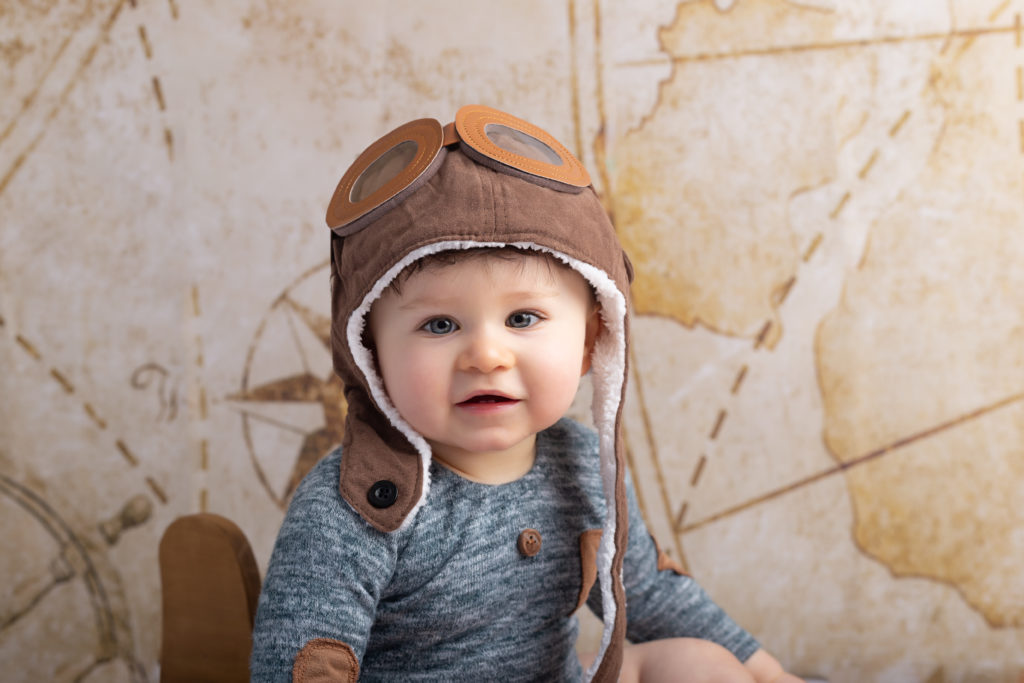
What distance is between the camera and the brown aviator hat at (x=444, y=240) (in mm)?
856

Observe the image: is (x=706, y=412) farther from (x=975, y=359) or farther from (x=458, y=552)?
(x=458, y=552)

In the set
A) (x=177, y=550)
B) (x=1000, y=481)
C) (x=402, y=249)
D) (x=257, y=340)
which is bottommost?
(x=1000, y=481)

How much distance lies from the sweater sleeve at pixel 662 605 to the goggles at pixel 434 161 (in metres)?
0.48

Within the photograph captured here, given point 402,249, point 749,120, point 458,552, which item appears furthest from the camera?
point 749,120

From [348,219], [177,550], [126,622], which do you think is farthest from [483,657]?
[126,622]

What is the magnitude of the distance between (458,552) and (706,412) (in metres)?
0.74

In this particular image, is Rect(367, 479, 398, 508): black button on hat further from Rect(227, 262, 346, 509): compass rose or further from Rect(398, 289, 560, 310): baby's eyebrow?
Rect(227, 262, 346, 509): compass rose

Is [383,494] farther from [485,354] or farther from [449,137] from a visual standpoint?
[449,137]

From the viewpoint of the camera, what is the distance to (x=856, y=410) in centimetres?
154

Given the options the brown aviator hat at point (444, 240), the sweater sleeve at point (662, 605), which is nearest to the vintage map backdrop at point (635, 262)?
the sweater sleeve at point (662, 605)

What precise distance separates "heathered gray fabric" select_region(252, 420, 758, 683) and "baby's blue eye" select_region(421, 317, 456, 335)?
0.61 ft

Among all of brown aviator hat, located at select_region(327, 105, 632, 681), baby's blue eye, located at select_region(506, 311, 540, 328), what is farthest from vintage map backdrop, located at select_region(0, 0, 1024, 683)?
baby's blue eye, located at select_region(506, 311, 540, 328)

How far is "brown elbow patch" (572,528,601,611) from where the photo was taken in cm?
103

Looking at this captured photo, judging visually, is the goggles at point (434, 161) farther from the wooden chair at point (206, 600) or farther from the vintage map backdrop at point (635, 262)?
the vintage map backdrop at point (635, 262)
